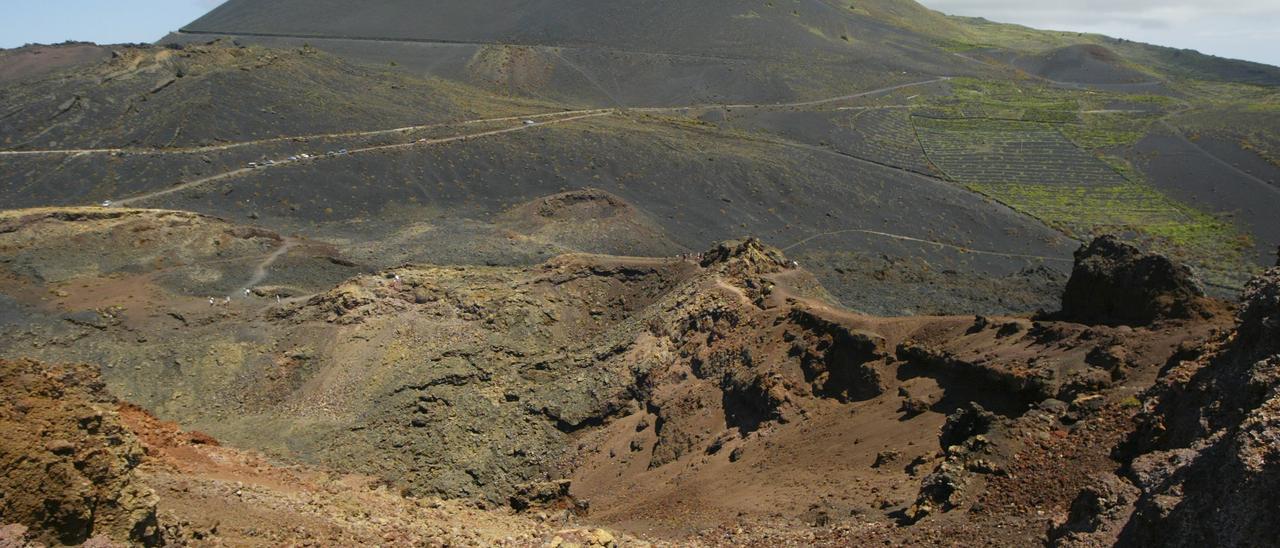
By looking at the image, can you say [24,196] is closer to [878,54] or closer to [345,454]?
[345,454]

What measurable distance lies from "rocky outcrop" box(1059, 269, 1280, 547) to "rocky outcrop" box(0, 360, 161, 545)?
9.34m

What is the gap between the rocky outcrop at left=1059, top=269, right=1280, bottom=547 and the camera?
8070 millimetres

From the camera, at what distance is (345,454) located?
836 inches

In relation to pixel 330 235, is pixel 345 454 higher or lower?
lower

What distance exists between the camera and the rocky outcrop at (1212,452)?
8.07 metres

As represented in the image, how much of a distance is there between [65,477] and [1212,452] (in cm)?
1057

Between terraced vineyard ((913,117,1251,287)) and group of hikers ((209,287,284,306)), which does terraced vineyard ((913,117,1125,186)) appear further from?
group of hikers ((209,287,284,306))

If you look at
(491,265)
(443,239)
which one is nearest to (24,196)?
(443,239)

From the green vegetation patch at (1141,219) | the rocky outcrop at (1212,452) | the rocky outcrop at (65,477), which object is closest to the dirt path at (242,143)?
the green vegetation patch at (1141,219)

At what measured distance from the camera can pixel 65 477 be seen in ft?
32.6

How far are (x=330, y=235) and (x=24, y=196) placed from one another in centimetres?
1197

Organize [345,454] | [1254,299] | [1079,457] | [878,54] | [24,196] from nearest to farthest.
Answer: [1254,299] < [1079,457] < [345,454] < [24,196] < [878,54]

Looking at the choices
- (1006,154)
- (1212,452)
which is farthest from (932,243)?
(1212,452)

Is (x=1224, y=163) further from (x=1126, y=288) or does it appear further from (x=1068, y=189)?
(x=1126, y=288)
